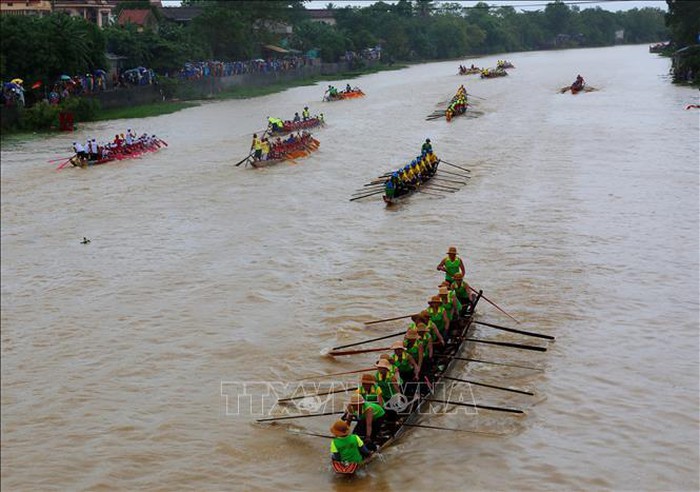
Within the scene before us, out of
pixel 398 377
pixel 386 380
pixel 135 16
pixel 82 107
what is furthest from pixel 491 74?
pixel 386 380

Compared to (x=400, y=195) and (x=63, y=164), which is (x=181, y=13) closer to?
(x=63, y=164)

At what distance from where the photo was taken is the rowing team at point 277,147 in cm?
2728

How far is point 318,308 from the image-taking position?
46.6 ft

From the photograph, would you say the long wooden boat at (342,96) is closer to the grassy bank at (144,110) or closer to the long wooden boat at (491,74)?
the grassy bank at (144,110)

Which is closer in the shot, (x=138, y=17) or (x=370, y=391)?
(x=370, y=391)

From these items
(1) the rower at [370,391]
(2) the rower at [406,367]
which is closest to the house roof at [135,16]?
(2) the rower at [406,367]

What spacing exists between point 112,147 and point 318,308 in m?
15.3

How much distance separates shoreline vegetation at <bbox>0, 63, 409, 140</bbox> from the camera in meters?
29.3

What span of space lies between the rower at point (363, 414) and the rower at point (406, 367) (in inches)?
43.2

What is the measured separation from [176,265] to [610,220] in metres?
10.4

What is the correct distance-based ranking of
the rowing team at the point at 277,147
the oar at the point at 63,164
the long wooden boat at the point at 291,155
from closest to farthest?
the oar at the point at 63,164, the long wooden boat at the point at 291,155, the rowing team at the point at 277,147

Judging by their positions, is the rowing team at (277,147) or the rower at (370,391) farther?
the rowing team at (277,147)

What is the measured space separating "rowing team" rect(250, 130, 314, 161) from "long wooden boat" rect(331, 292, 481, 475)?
1587 cm

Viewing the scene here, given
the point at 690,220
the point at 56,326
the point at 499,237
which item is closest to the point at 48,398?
the point at 56,326
